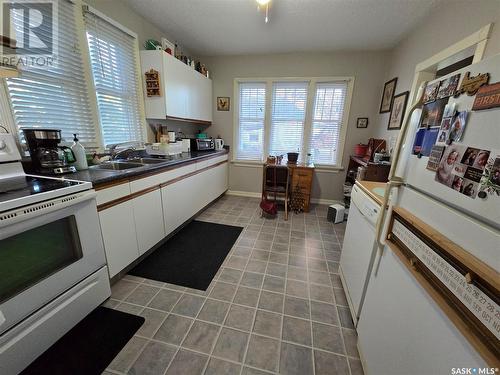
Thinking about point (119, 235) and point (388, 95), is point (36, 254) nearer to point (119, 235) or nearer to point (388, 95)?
point (119, 235)

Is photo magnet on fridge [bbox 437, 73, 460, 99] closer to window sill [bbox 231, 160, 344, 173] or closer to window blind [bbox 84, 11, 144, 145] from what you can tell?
window blind [bbox 84, 11, 144, 145]

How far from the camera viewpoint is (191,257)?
2.15 m

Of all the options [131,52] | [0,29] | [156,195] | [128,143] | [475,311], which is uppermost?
[131,52]

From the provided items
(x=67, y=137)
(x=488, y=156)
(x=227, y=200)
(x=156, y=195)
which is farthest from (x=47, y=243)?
(x=227, y=200)

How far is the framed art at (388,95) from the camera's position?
9.50ft

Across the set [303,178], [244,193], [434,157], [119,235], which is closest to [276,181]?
[303,178]

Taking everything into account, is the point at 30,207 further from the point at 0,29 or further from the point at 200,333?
the point at 0,29

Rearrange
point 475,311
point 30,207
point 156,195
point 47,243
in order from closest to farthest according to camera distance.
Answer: point 475,311 → point 30,207 → point 47,243 → point 156,195

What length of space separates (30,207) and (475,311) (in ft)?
5.76

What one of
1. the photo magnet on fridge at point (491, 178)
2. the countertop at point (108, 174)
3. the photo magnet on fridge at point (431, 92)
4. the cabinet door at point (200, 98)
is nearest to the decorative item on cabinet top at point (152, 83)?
the cabinet door at point (200, 98)

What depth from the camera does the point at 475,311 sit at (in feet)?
1.72

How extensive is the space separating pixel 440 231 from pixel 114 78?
2.98 meters

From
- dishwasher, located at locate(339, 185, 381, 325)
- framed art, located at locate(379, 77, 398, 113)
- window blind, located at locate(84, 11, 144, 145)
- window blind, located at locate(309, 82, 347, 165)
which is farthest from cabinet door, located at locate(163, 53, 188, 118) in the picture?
framed art, located at locate(379, 77, 398, 113)

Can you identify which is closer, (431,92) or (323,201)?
(431,92)
